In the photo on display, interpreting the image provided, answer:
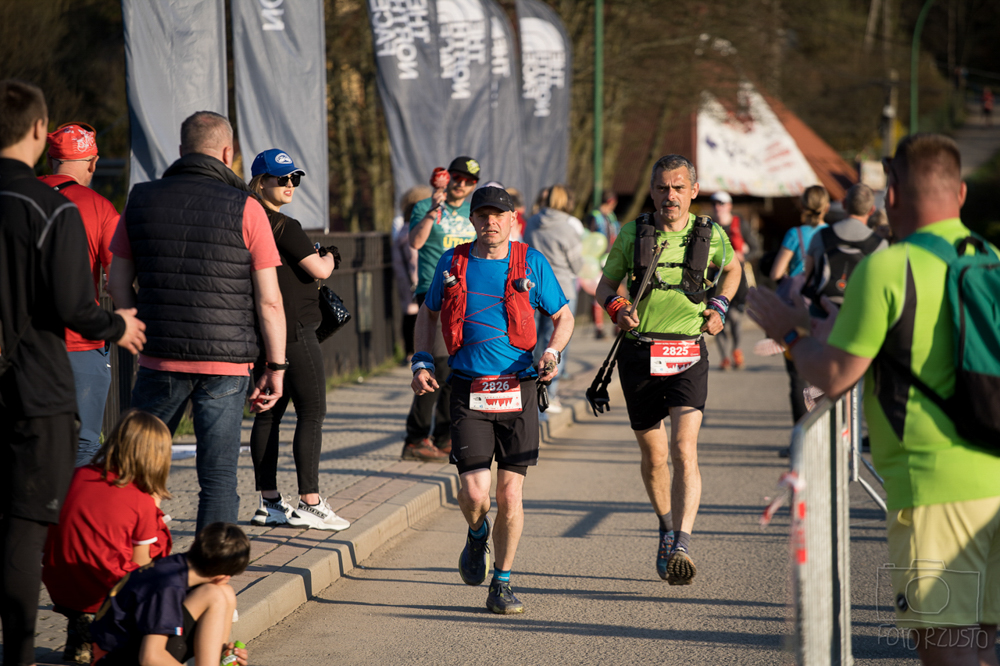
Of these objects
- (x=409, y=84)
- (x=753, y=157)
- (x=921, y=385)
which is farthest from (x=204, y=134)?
(x=753, y=157)

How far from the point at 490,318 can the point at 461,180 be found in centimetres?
282

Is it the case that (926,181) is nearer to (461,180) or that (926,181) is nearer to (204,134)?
(204,134)

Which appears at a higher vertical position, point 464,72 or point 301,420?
point 464,72

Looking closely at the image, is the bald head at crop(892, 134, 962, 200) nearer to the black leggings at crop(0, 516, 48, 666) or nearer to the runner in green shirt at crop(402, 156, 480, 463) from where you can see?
the black leggings at crop(0, 516, 48, 666)

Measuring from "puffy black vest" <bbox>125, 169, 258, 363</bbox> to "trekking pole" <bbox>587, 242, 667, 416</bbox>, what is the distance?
1.99m

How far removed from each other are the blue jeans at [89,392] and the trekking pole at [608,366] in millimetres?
2388

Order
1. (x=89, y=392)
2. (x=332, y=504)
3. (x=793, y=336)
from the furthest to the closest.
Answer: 1. (x=332, y=504)
2. (x=89, y=392)
3. (x=793, y=336)

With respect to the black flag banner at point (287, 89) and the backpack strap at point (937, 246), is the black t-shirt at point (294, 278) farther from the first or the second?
the backpack strap at point (937, 246)

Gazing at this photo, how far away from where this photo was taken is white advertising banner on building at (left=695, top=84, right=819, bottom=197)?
32125mm

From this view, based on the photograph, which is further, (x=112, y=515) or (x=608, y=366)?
(x=608, y=366)

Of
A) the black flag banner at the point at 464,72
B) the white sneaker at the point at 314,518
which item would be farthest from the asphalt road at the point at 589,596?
the black flag banner at the point at 464,72

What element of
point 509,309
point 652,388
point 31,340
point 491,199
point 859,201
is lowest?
point 652,388

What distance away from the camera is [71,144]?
5188 millimetres

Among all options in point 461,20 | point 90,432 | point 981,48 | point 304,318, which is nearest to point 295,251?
point 304,318
